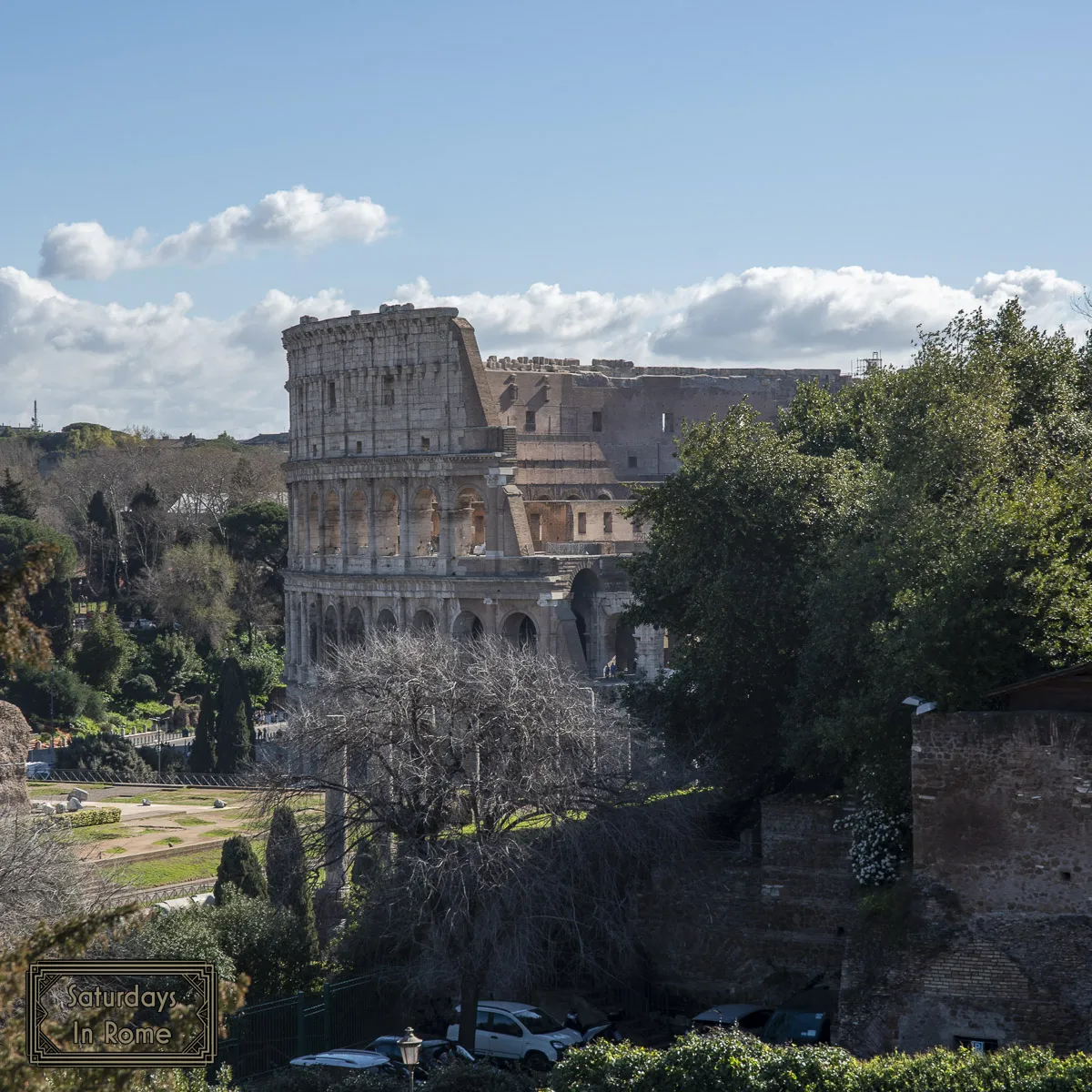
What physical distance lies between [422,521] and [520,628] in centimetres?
505

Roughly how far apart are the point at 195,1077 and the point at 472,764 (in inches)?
300

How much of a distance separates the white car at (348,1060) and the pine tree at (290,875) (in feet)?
11.1

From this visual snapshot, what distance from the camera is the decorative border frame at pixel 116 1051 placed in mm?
9305

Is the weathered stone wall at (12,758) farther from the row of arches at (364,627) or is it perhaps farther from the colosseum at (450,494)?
the colosseum at (450,494)

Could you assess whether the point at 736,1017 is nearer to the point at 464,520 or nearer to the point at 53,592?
the point at 464,520

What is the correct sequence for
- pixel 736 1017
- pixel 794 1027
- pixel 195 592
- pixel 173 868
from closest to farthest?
pixel 794 1027, pixel 736 1017, pixel 173 868, pixel 195 592

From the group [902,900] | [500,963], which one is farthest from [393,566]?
[902,900]

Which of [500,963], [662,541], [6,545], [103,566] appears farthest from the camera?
[103,566]

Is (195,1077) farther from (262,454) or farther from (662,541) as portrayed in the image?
(262,454)

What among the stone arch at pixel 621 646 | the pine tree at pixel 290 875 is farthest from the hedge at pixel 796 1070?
the stone arch at pixel 621 646

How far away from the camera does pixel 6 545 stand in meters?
64.1

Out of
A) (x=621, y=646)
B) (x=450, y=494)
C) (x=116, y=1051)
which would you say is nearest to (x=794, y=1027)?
(x=116, y=1051)

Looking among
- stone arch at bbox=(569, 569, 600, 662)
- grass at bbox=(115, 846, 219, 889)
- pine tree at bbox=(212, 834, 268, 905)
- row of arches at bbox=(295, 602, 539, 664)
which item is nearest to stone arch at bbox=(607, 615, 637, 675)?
stone arch at bbox=(569, 569, 600, 662)

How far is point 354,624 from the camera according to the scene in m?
53.6
